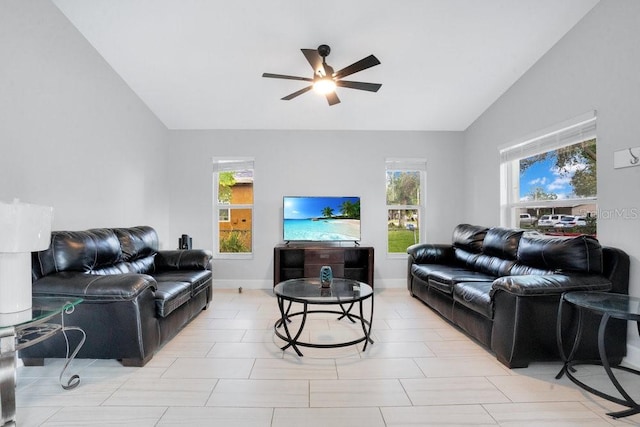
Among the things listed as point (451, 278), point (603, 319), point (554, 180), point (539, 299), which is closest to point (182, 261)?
point (451, 278)

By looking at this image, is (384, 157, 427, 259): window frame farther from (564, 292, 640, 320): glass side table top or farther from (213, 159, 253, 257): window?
(564, 292, 640, 320): glass side table top

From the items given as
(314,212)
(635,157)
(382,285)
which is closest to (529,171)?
(635,157)

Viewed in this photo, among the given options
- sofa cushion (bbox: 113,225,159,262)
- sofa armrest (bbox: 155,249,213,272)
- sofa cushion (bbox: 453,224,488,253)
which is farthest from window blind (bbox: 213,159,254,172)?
sofa cushion (bbox: 453,224,488,253)

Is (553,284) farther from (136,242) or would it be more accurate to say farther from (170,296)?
(136,242)

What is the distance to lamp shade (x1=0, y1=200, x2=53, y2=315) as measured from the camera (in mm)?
1521

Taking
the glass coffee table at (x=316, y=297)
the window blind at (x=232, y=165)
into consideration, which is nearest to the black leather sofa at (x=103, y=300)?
the glass coffee table at (x=316, y=297)

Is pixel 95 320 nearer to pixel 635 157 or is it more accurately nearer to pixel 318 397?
pixel 318 397

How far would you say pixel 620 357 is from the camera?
220 centimetres

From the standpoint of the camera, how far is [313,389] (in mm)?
1874

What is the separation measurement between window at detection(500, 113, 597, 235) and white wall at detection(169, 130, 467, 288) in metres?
1.64

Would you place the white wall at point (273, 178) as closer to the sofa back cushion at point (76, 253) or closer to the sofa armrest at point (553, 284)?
the sofa back cushion at point (76, 253)

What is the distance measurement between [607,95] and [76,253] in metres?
4.46

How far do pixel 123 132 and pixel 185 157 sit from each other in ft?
3.59

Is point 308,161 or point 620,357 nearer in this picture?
point 620,357
